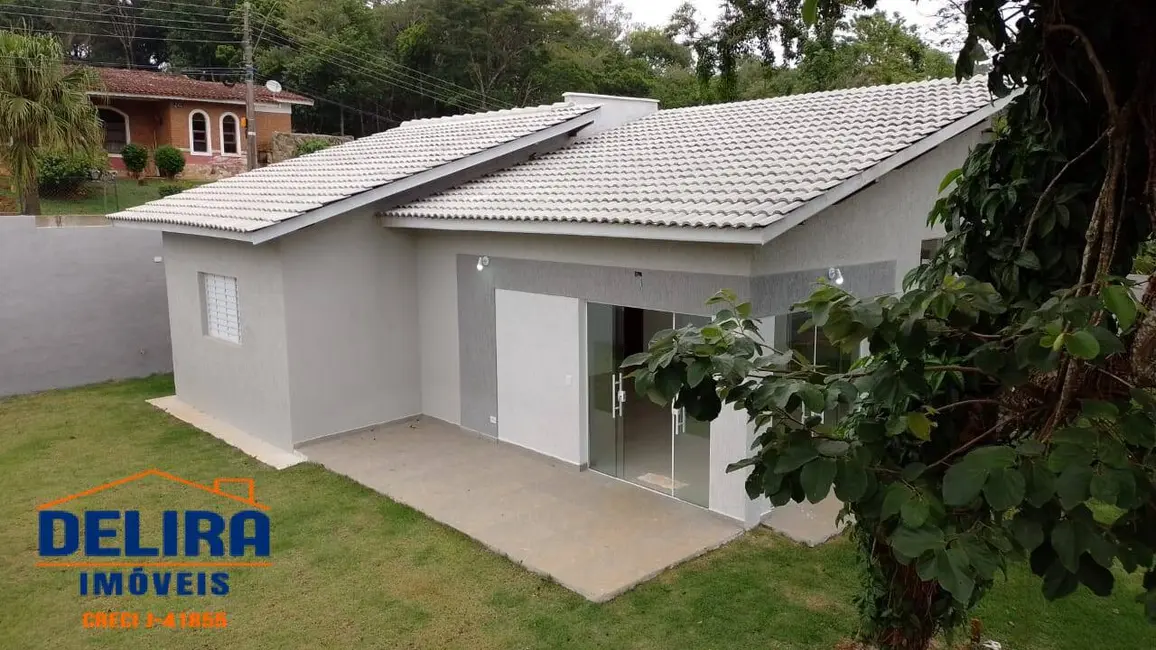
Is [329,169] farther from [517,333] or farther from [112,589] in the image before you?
[112,589]

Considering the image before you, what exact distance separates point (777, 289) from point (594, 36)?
150 feet

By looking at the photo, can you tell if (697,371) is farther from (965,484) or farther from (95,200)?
(95,200)

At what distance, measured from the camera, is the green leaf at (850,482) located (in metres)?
3.13

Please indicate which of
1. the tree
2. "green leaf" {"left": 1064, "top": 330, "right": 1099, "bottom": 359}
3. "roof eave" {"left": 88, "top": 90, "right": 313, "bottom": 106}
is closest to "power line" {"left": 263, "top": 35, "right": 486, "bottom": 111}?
"roof eave" {"left": 88, "top": 90, "right": 313, "bottom": 106}

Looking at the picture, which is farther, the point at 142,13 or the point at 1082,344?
the point at 142,13

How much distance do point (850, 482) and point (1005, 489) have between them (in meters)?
0.63

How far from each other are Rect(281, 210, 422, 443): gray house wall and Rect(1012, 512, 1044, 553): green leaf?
10576 mm

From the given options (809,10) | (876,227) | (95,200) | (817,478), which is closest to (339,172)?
(876,227)

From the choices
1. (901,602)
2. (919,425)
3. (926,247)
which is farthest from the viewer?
(926,247)

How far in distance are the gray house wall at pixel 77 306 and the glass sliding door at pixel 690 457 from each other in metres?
12.1

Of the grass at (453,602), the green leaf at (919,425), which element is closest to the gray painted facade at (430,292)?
the grass at (453,602)

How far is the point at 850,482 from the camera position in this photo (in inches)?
125

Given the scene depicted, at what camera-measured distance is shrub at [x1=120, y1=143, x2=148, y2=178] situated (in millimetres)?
30266

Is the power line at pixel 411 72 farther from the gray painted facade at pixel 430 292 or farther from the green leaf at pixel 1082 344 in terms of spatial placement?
the green leaf at pixel 1082 344
